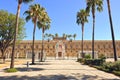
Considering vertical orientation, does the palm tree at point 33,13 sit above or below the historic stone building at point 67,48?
above

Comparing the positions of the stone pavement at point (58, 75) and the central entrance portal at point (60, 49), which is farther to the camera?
the central entrance portal at point (60, 49)

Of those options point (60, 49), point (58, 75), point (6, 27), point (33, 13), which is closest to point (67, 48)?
point (60, 49)

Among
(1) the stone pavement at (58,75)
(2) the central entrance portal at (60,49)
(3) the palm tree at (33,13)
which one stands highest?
(3) the palm tree at (33,13)

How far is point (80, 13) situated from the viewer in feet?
180

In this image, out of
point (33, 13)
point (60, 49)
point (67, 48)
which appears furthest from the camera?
point (67, 48)

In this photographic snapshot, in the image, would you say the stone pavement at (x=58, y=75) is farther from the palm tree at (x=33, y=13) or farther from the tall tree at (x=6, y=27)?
the tall tree at (x=6, y=27)

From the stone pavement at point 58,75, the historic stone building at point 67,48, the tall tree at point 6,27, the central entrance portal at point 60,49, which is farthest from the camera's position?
the historic stone building at point 67,48

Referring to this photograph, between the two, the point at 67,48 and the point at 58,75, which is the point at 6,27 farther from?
the point at 67,48

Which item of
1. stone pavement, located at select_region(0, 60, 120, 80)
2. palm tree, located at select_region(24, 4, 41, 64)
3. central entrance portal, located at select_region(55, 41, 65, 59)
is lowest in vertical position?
stone pavement, located at select_region(0, 60, 120, 80)

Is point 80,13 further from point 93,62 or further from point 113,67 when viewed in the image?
point 113,67

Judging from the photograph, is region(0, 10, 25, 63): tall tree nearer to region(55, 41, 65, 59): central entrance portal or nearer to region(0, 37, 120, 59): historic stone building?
region(55, 41, 65, 59): central entrance portal

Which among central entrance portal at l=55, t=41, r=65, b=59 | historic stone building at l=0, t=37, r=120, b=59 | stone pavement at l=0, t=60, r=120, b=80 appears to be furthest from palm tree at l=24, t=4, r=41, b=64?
historic stone building at l=0, t=37, r=120, b=59

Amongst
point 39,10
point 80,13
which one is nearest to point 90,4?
point 39,10

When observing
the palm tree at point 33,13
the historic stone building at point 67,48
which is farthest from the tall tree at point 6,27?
the historic stone building at point 67,48
